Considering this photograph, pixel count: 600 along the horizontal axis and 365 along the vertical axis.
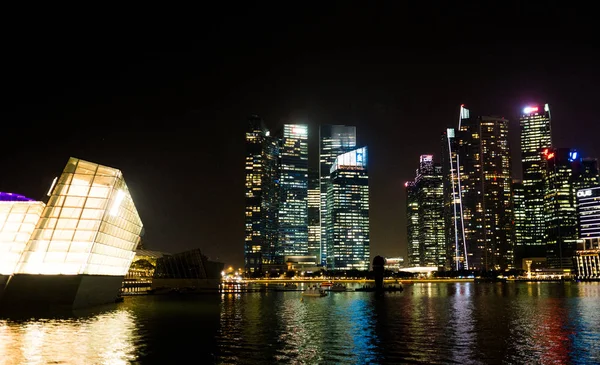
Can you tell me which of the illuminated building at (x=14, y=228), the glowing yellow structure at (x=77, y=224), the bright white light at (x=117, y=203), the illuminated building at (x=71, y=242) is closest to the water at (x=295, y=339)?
the illuminated building at (x=71, y=242)

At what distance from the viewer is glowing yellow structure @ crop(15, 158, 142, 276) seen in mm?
64875

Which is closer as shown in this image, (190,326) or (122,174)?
(190,326)

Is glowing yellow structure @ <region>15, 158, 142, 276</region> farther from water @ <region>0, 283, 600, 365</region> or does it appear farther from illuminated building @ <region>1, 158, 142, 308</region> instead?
water @ <region>0, 283, 600, 365</region>

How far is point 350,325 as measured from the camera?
5888 cm

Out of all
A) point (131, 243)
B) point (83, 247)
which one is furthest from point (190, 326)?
point (131, 243)

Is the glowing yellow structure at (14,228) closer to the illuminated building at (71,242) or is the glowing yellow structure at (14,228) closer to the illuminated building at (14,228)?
→ the illuminated building at (14,228)

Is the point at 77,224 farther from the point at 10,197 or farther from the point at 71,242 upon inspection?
the point at 10,197

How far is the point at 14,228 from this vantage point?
6688cm

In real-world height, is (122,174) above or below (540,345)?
above

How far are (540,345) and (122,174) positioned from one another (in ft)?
176

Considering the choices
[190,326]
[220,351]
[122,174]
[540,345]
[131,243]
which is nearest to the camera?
[220,351]

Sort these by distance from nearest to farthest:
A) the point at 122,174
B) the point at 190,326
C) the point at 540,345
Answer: the point at 540,345, the point at 190,326, the point at 122,174

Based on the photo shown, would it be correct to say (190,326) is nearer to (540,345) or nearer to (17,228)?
(17,228)

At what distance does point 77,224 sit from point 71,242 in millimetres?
2300
